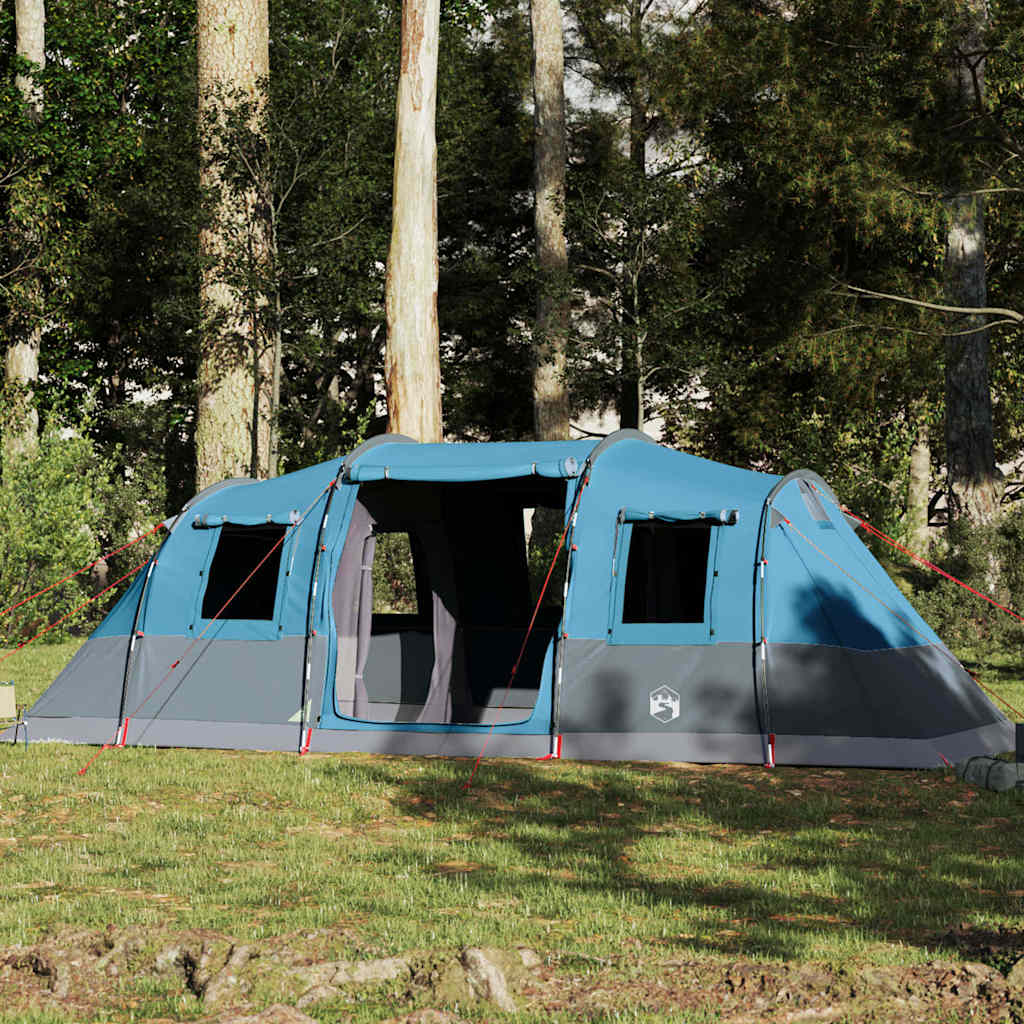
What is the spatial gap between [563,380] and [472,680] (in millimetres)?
10917

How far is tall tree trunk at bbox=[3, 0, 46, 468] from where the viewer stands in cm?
2220

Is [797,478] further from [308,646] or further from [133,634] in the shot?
[133,634]

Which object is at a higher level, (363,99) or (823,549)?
(363,99)

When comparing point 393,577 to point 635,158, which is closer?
point 393,577

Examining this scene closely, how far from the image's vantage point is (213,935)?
5.44 metres

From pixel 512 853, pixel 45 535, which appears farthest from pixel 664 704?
pixel 45 535

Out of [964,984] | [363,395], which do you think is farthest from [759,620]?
[363,395]

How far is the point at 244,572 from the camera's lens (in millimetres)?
11172

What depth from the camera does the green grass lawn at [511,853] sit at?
584 centimetres

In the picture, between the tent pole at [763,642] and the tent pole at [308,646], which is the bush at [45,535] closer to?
the tent pole at [308,646]

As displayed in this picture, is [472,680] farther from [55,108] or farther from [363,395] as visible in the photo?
[363,395]

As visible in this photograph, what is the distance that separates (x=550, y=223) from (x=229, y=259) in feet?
23.2

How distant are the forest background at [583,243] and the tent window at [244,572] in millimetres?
7241

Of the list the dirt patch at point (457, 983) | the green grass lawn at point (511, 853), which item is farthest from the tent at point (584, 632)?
the dirt patch at point (457, 983)
